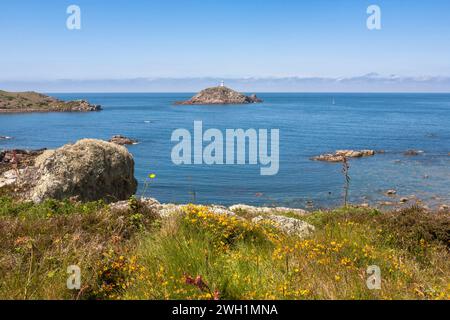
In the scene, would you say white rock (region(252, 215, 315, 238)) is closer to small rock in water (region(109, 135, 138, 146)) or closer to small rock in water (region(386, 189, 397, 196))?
small rock in water (region(386, 189, 397, 196))

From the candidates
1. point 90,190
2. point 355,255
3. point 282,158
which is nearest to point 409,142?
point 282,158

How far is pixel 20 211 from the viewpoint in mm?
11070

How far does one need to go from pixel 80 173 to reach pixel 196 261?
12.5 meters

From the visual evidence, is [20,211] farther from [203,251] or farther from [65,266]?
[203,251]

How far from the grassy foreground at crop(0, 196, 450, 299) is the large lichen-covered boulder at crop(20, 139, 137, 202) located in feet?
26.5

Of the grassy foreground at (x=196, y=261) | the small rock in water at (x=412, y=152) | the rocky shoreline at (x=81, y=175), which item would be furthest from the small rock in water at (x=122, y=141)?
the grassy foreground at (x=196, y=261)

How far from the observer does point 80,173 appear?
671 inches

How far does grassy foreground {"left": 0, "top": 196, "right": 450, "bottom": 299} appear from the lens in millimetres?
5551

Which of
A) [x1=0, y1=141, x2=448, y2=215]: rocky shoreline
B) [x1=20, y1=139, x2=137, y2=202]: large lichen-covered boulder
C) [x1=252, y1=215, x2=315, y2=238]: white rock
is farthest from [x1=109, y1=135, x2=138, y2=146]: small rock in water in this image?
[x1=252, y1=215, x2=315, y2=238]: white rock

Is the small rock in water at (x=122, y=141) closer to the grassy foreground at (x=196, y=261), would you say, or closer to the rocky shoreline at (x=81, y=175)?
the rocky shoreline at (x=81, y=175)

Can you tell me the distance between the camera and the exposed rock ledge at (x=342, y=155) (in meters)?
49.3

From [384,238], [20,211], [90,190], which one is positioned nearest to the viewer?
[384,238]

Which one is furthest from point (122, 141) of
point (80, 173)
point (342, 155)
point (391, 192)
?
point (80, 173)
